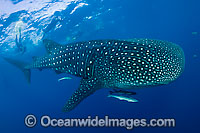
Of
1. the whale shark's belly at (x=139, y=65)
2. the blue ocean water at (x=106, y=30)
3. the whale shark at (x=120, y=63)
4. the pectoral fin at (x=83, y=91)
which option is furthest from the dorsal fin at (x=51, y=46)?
the blue ocean water at (x=106, y=30)

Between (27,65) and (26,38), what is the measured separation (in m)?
19.8

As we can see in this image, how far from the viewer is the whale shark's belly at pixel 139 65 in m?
3.47

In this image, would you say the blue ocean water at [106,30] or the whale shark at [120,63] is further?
the blue ocean water at [106,30]

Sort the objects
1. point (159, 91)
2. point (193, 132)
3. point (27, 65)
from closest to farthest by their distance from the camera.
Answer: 1. point (27, 65)
2. point (193, 132)
3. point (159, 91)

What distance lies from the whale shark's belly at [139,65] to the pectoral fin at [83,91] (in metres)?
0.26

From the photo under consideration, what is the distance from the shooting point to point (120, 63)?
3883 millimetres

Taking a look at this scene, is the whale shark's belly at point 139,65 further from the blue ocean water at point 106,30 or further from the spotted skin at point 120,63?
the blue ocean water at point 106,30

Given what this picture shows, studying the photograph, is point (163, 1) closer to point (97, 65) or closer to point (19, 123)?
point (97, 65)

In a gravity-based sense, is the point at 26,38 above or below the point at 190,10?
below

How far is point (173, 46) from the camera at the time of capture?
4.15 metres

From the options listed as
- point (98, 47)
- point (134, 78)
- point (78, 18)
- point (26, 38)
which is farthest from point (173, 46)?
point (26, 38)

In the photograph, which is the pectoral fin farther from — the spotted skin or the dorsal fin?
the dorsal fin

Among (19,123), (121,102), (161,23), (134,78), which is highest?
(134,78)

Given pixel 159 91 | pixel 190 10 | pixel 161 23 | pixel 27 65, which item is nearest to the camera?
pixel 27 65
